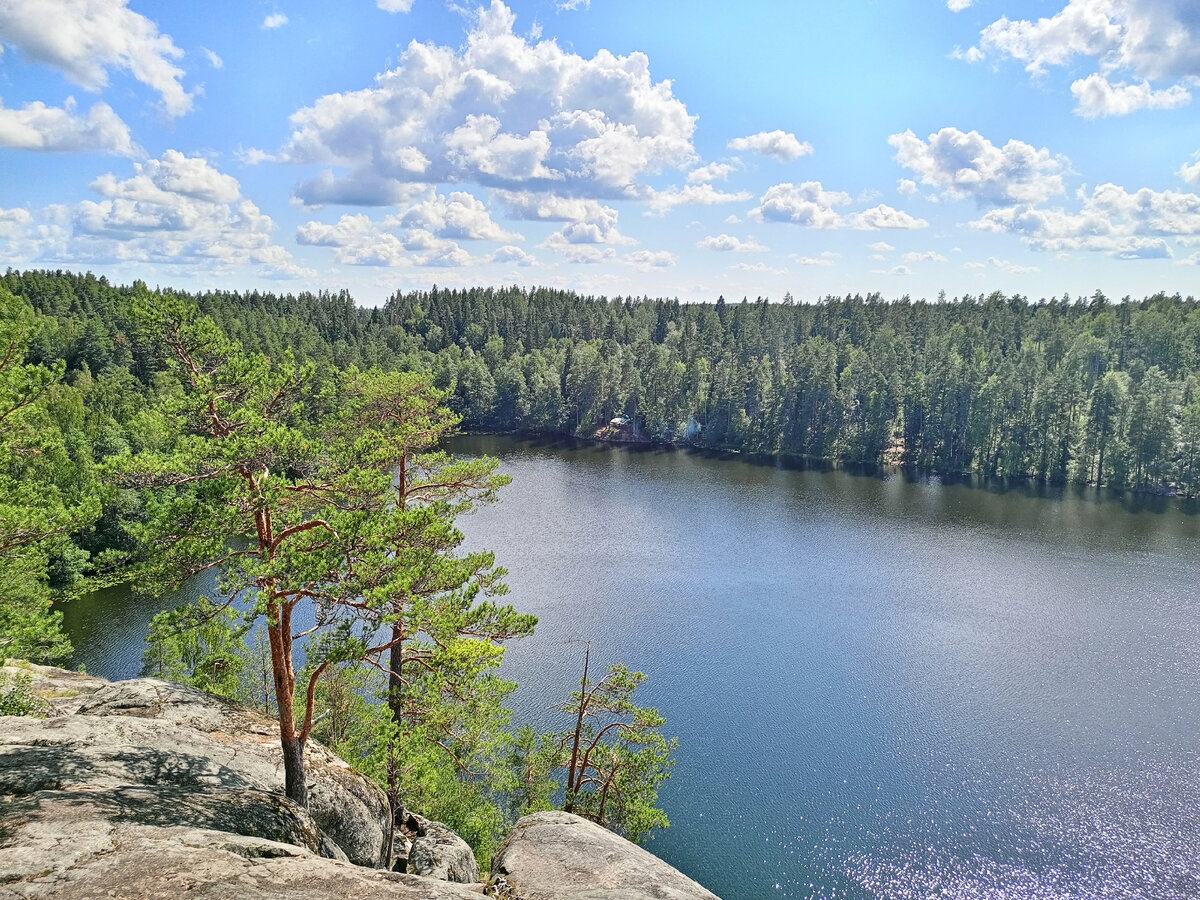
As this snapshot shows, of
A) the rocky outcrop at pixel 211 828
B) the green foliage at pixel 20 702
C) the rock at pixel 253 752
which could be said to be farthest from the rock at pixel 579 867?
the green foliage at pixel 20 702

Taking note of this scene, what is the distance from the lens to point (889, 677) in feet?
124

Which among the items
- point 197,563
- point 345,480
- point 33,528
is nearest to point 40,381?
point 33,528

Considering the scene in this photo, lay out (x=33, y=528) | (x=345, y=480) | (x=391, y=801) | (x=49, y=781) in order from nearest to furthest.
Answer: (x=49, y=781), (x=33, y=528), (x=345, y=480), (x=391, y=801)

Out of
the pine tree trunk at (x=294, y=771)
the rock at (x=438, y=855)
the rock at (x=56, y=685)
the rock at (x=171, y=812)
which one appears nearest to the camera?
the rock at (x=171, y=812)

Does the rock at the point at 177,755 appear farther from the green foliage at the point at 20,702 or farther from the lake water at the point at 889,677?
the lake water at the point at 889,677

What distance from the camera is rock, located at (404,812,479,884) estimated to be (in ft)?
52.0

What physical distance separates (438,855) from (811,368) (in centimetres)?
9526

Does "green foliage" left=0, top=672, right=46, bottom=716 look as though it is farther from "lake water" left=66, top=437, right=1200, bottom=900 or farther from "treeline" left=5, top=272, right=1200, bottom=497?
"treeline" left=5, top=272, right=1200, bottom=497

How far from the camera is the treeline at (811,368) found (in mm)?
85062

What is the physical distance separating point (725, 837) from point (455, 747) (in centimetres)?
1190

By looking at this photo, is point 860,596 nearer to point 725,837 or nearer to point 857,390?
point 725,837

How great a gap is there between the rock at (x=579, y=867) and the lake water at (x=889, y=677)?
996 centimetres

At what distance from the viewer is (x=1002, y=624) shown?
4384 cm

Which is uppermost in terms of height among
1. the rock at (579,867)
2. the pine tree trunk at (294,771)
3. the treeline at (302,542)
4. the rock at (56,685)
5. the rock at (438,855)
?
the treeline at (302,542)
